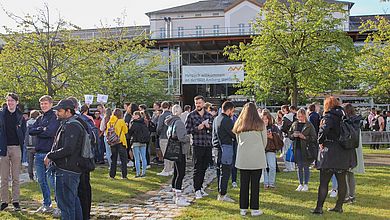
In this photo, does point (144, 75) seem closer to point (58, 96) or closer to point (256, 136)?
point (58, 96)

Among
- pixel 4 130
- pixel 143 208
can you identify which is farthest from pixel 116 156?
pixel 4 130

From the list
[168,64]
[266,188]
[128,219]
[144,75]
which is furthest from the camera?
[168,64]

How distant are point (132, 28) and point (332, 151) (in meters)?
36.8

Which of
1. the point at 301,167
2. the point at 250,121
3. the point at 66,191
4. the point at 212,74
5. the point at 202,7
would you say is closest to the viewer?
the point at 66,191

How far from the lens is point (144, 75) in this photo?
32594 mm

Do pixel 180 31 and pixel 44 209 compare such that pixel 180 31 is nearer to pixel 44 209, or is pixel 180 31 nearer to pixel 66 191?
pixel 44 209

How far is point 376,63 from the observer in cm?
2645

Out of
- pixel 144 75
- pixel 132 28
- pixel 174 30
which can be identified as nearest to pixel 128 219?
pixel 144 75

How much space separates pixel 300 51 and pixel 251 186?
649 inches

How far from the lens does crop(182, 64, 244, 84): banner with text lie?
3634cm

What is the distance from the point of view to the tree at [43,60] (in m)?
21.3

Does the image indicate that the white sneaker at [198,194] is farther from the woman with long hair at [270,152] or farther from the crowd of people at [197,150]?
the woman with long hair at [270,152]

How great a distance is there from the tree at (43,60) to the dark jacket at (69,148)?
618 inches

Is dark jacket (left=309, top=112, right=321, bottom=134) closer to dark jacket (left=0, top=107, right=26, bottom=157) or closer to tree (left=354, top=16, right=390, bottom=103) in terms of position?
dark jacket (left=0, top=107, right=26, bottom=157)
